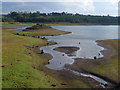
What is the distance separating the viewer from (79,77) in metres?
29.2

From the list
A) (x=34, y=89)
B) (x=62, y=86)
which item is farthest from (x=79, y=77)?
(x=34, y=89)

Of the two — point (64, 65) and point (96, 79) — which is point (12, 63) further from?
point (96, 79)

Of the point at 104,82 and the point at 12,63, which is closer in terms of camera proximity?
the point at 104,82

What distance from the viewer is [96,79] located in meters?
28.8

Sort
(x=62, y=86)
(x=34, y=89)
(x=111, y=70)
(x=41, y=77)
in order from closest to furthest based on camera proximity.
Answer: (x=34, y=89) < (x=62, y=86) < (x=41, y=77) < (x=111, y=70)

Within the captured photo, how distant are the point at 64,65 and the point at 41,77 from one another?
10554mm

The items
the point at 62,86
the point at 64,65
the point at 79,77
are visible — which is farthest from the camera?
the point at 64,65

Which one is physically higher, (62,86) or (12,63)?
(12,63)

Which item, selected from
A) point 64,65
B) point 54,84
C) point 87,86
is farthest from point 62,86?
point 64,65

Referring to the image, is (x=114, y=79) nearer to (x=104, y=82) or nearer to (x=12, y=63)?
(x=104, y=82)

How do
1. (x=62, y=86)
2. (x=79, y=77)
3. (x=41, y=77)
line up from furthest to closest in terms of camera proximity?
(x=79, y=77)
(x=41, y=77)
(x=62, y=86)

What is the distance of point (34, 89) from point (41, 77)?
4769 millimetres

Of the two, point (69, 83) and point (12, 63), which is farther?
point (12, 63)

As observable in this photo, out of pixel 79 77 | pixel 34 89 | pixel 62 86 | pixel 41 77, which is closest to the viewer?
pixel 34 89
